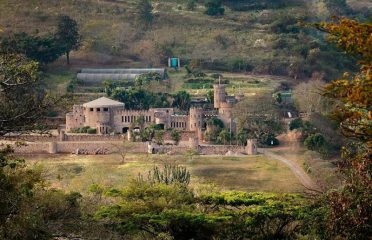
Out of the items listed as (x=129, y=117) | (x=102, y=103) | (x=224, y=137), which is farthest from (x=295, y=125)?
(x=102, y=103)

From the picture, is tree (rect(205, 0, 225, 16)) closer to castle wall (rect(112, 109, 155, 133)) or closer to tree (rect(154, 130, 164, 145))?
castle wall (rect(112, 109, 155, 133))

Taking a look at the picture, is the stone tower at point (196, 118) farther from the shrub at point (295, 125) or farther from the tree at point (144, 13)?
the tree at point (144, 13)

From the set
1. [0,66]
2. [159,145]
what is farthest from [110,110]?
[0,66]

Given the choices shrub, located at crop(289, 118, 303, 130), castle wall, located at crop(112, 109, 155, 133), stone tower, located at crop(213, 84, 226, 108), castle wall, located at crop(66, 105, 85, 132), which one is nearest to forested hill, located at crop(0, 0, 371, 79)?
stone tower, located at crop(213, 84, 226, 108)

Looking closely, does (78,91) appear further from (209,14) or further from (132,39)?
(209,14)

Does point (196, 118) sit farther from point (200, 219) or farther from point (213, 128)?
point (200, 219)

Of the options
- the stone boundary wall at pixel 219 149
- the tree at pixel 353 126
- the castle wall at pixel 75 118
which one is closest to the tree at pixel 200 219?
the tree at pixel 353 126
